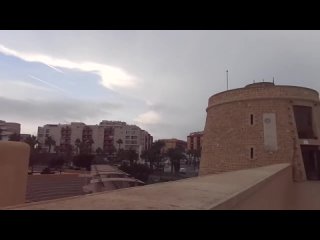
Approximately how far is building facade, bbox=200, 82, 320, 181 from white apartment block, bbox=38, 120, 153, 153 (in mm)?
56643

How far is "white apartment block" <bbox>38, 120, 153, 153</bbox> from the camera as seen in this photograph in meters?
79.8

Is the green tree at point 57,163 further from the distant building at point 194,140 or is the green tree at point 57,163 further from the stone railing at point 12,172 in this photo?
the distant building at point 194,140

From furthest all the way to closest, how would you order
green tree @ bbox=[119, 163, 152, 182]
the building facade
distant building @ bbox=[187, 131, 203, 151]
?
distant building @ bbox=[187, 131, 203, 151] → green tree @ bbox=[119, 163, 152, 182] → the building facade

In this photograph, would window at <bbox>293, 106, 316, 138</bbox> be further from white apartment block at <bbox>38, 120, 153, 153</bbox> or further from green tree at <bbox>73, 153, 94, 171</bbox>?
white apartment block at <bbox>38, 120, 153, 153</bbox>

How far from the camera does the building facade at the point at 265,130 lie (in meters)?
19.8

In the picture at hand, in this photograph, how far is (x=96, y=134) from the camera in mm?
79812

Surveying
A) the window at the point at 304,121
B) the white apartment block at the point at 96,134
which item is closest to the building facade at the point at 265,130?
the window at the point at 304,121

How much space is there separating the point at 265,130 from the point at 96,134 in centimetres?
6403

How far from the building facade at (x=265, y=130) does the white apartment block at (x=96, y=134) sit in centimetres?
5664

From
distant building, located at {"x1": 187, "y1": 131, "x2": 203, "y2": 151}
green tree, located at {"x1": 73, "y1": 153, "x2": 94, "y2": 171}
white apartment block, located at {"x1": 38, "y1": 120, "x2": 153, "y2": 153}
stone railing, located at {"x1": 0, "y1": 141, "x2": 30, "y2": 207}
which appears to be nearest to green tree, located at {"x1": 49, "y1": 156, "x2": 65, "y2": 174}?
green tree, located at {"x1": 73, "y1": 153, "x2": 94, "y2": 171}

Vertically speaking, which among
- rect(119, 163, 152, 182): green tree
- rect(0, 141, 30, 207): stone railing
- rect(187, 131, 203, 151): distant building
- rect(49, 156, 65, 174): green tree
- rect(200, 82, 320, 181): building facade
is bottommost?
rect(119, 163, 152, 182): green tree
